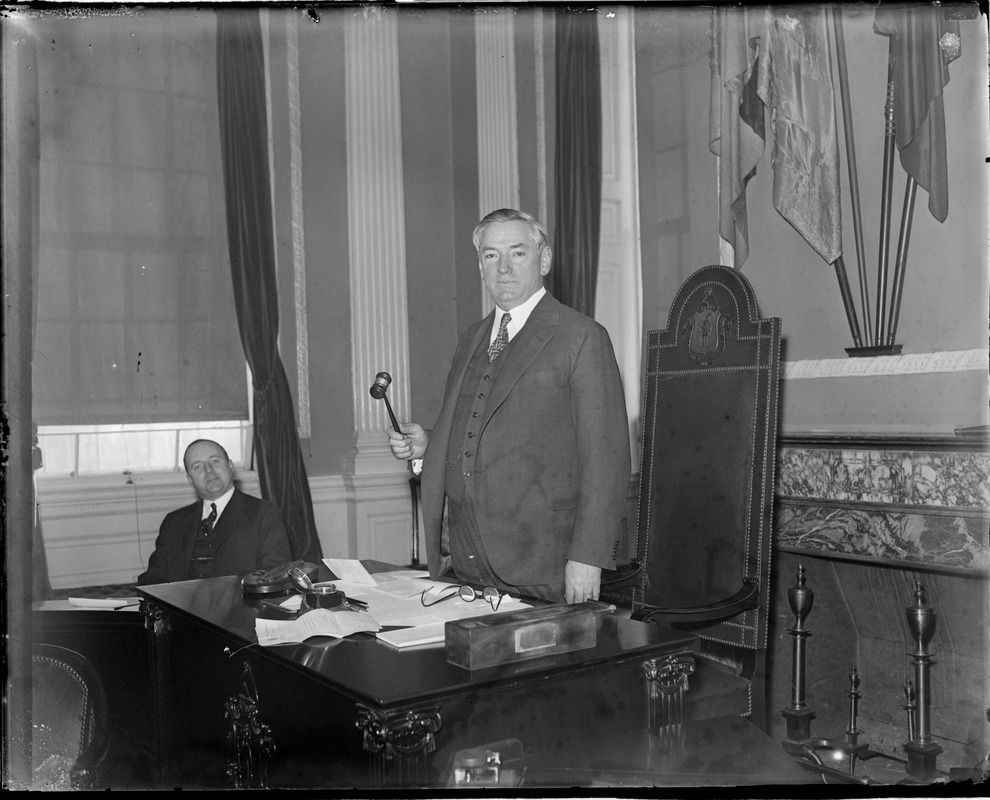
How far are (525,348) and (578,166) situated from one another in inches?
128

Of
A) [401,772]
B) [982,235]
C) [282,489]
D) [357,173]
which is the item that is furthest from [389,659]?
[357,173]

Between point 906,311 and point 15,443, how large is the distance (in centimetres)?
390

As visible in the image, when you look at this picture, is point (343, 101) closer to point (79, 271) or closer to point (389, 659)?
point (79, 271)

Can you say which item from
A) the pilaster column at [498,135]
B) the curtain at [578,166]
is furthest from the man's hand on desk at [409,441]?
the pilaster column at [498,135]

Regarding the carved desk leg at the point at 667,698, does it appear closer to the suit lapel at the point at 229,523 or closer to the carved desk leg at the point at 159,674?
the carved desk leg at the point at 159,674

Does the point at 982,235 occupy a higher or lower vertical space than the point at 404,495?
higher

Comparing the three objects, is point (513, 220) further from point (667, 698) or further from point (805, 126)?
point (805, 126)

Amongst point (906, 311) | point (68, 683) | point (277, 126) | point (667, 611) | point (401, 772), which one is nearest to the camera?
point (401, 772)

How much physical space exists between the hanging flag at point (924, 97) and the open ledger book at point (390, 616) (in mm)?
2695

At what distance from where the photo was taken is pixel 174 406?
17.4ft

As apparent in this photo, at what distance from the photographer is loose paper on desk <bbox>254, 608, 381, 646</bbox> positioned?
1.82 meters

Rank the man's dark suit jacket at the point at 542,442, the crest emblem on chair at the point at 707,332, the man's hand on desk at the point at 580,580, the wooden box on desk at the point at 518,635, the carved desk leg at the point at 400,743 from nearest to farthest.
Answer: the carved desk leg at the point at 400,743, the wooden box on desk at the point at 518,635, the man's hand on desk at the point at 580,580, the man's dark suit jacket at the point at 542,442, the crest emblem on chair at the point at 707,332

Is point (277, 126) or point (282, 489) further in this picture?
point (277, 126)

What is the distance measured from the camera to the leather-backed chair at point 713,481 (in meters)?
2.76
